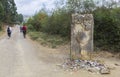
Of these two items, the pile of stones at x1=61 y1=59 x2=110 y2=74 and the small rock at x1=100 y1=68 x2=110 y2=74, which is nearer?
the small rock at x1=100 y1=68 x2=110 y2=74

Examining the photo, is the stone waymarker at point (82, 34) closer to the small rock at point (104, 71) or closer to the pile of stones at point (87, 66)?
the pile of stones at point (87, 66)

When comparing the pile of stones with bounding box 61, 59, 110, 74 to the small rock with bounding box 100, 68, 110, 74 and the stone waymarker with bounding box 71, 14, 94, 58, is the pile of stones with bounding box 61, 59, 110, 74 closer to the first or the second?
the small rock with bounding box 100, 68, 110, 74

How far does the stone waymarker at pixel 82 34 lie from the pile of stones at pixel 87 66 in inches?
34.1

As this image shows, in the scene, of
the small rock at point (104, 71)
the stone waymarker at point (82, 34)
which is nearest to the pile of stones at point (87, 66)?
the small rock at point (104, 71)

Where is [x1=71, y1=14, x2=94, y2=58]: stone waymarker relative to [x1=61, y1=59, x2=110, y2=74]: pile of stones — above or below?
above

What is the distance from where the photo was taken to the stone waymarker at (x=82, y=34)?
15.6m

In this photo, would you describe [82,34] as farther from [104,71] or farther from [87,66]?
[104,71]

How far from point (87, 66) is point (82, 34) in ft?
7.01

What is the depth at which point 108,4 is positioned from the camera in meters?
21.2

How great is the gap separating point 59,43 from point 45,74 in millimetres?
13081

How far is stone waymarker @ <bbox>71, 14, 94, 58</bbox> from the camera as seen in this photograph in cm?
1559

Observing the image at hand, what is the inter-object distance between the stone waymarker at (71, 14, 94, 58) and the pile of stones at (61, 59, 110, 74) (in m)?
0.87

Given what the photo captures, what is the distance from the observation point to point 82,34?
15578mm

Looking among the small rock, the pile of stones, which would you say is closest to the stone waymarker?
the pile of stones
